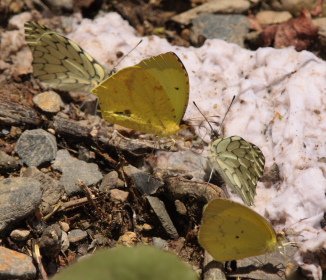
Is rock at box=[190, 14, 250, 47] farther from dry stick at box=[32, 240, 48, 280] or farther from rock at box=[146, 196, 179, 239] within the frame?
dry stick at box=[32, 240, 48, 280]

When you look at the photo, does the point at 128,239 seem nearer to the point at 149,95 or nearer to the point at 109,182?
the point at 109,182

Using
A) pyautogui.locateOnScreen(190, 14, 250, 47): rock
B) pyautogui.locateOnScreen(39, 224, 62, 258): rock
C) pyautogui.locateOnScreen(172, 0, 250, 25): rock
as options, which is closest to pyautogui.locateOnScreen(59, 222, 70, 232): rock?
pyautogui.locateOnScreen(39, 224, 62, 258): rock

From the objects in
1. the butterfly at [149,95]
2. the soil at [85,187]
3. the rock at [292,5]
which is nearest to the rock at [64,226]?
the soil at [85,187]

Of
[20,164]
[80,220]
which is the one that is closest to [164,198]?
[80,220]

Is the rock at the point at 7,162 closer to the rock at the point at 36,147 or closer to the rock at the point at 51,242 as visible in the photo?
the rock at the point at 36,147

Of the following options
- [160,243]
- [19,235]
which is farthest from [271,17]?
[19,235]

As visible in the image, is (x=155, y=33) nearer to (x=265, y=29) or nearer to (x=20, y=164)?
(x=265, y=29)
